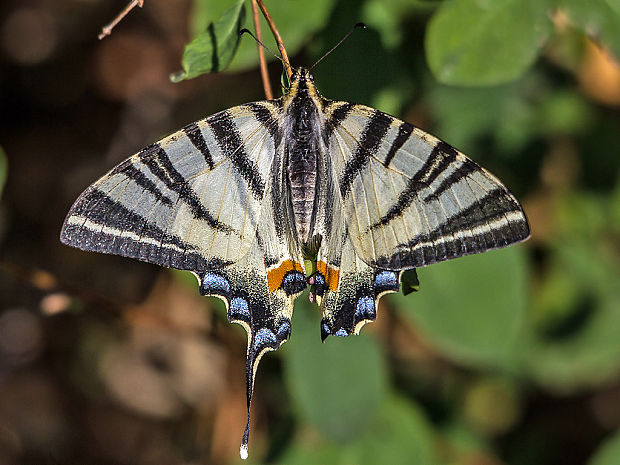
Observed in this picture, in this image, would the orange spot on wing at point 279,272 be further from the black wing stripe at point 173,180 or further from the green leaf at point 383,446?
the green leaf at point 383,446

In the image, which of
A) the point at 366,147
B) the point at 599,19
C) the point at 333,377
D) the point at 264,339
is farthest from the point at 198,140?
the point at 599,19

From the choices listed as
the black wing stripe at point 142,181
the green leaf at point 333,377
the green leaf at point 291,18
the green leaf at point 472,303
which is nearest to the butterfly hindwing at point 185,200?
the black wing stripe at point 142,181

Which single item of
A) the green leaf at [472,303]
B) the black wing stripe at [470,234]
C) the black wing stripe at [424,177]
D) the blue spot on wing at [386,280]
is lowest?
the green leaf at [472,303]

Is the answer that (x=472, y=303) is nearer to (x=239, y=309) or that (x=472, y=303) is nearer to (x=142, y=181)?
(x=239, y=309)

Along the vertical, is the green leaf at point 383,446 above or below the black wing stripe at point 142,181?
below

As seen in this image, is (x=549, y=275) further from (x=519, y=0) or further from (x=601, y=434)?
(x=519, y=0)

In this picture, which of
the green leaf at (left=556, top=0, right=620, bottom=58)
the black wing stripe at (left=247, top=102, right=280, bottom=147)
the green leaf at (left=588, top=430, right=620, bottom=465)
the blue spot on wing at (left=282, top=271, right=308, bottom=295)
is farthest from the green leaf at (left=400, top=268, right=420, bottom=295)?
the green leaf at (left=588, top=430, right=620, bottom=465)

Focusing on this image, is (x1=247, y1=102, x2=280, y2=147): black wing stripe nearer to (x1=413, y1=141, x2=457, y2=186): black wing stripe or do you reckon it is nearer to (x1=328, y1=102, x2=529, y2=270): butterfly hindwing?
(x1=328, y1=102, x2=529, y2=270): butterfly hindwing

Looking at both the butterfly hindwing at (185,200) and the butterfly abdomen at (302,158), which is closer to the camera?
the butterfly hindwing at (185,200)
